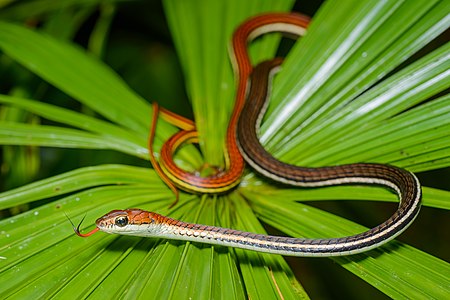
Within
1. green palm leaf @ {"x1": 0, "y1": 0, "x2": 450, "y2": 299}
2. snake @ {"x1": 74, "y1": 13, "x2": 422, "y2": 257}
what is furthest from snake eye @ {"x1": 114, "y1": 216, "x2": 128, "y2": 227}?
green palm leaf @ {"x1": 0, "y1": 0, "x2": 450, "y2": 299}

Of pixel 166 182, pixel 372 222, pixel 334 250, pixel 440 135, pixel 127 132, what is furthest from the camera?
pixel 372 222

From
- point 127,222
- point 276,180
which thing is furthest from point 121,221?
point 276,180

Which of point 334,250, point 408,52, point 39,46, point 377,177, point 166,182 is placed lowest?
point 334,250

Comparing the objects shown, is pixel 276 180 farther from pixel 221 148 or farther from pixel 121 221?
pixel 121 221

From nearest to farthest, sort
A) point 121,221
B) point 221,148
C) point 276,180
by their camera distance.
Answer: point 121,221
point 276,180
point 221,148

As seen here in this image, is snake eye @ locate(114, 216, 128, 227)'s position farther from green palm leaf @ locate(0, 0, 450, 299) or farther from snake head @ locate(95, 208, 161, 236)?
green palm leaf @ locate(0, 0, 450, 299)

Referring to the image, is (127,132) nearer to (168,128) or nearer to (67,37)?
(168,128)

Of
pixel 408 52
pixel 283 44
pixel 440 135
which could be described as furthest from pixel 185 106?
pixel 440 135
